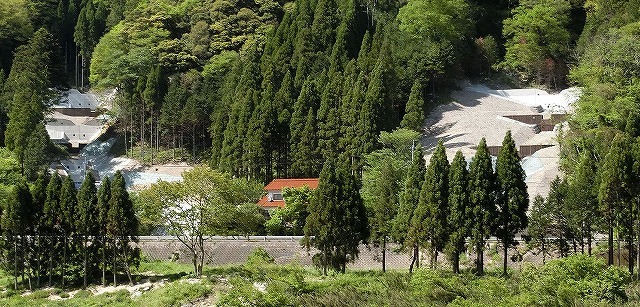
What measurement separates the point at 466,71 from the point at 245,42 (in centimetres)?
1346

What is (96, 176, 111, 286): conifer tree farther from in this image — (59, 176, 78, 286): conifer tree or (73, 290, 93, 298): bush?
(59, 176, 78, 286): conifer tree

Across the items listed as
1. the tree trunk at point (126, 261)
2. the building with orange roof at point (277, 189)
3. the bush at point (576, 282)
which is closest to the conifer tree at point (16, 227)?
the tree trunk at point (126, 261)

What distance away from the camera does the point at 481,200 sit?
27031mm

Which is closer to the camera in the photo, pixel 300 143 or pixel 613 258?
pixel 613 258

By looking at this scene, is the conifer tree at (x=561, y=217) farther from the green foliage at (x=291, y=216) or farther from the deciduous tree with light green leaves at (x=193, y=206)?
the deciduous tree with light green leaves at (x=193, y=206)

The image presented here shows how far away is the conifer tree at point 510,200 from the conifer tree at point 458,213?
3.13 feet

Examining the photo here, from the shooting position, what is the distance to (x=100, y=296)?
27797mm

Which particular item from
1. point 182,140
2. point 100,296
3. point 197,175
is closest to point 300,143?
point 182,140

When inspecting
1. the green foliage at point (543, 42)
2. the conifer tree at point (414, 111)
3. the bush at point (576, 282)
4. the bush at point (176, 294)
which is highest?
the green foliage at point (543, 42)

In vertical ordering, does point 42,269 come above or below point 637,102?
below

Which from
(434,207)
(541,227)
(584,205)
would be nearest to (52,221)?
(434,207)

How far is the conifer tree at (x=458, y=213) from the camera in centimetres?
2703

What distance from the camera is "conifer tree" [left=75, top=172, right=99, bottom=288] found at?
28.8 metres

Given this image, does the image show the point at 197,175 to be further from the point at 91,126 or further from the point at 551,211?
the point at 91,126
